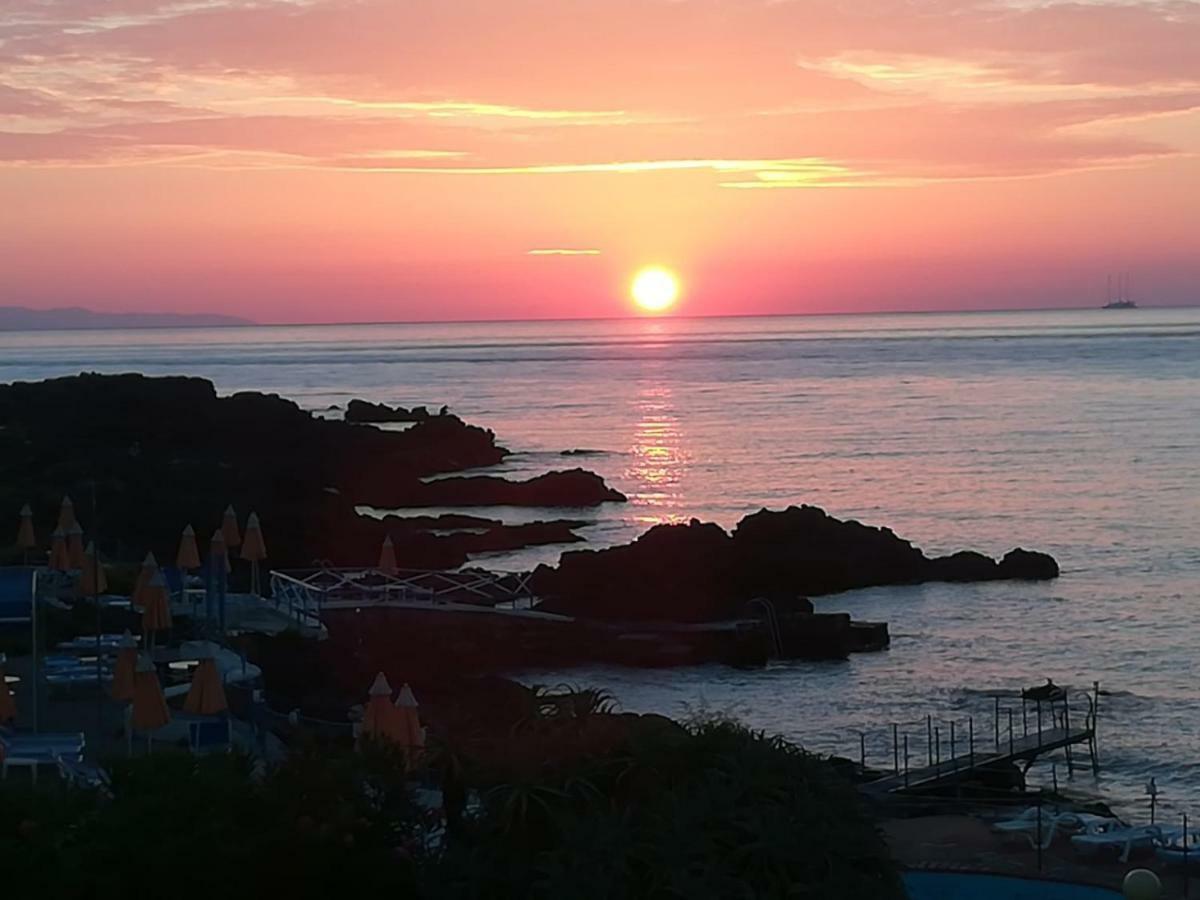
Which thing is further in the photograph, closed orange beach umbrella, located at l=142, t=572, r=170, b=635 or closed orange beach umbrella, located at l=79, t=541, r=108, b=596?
closed orange beach umbrella, located at l=142, t=572, r=170, b=635

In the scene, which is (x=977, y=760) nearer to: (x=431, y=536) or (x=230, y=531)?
(x=230, y=531)

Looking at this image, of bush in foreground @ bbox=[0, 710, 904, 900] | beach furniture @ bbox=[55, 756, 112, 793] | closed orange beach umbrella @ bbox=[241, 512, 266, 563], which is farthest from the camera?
closed orange beach umbrella @ bbox=[241, 512, 266, 563]

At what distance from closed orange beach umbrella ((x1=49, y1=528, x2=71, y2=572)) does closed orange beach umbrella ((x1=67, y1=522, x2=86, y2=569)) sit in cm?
6

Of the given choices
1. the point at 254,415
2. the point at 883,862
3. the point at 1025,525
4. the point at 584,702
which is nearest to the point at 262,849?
the point at 584,702

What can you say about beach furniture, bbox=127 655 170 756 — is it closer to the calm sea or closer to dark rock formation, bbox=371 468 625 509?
the calm sea

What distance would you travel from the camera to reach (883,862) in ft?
29.9

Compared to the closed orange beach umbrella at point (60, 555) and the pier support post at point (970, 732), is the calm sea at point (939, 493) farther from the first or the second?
the closed orange beach umbrella at point (60, 555)

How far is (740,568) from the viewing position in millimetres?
36750

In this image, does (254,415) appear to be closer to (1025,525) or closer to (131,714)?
(1025,525)

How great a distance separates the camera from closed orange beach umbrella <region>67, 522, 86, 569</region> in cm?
2345

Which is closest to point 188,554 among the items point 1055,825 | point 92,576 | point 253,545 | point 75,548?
point 253,545

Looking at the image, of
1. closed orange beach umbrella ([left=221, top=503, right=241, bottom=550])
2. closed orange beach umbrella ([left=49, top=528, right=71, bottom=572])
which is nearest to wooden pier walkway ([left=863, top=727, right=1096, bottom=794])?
closed orange beach umbrella ([left=221, top=503, right=241, bottom=550])

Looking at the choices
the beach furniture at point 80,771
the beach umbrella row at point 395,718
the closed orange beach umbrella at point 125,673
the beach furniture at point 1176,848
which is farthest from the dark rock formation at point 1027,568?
the beach furniture at point 80,771

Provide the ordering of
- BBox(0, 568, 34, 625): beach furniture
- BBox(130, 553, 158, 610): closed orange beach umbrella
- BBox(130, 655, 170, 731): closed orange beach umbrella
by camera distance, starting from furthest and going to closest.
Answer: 1. BBox(130, 553, 158, 610): closed orange beach umbrella
2. BBox(0, 568, 34, 625): beach furniture
3. BBox(130, 655, 170, 731): closed orange beach umbrella
